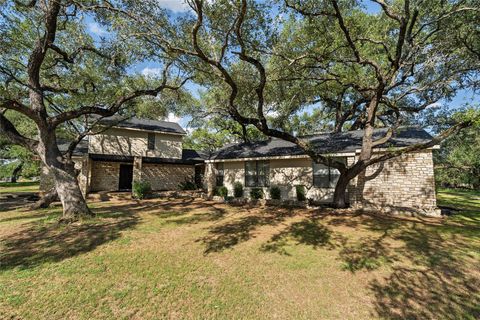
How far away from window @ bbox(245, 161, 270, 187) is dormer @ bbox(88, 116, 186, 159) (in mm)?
7490

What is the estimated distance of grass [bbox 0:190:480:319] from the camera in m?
3.47

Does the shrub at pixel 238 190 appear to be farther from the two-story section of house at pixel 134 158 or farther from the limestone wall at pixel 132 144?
the limestone wall at pixel 132 144

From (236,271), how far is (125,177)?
57.6ft

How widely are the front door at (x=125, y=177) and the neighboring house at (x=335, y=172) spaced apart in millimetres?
7589

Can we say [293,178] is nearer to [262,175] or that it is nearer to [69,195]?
[262,175]

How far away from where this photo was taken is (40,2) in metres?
7.79

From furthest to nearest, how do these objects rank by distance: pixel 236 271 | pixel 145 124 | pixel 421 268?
pixel 145 124 < pixel 421 268 < pixel 236 271

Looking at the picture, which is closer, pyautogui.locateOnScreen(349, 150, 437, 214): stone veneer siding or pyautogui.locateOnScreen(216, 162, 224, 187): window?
pyautogui.locateOnScreen(349, 150, 437, 214): stone veneer siding

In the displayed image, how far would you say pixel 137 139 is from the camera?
1858cm

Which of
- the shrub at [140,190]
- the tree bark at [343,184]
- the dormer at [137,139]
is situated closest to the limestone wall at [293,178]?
the tree bark at [343,184]

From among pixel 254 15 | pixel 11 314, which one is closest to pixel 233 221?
pixel 11 314

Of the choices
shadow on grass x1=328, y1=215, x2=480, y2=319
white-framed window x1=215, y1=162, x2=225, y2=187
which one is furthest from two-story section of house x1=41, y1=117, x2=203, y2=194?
shadow on grass x1=328, y1=215, x2=480, y2=319

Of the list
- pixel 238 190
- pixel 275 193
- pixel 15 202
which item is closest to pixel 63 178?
pixel 15 202

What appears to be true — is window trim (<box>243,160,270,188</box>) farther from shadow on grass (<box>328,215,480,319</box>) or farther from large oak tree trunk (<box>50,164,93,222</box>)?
large oak tree trunk (<box>50,164,93,222</box>)
